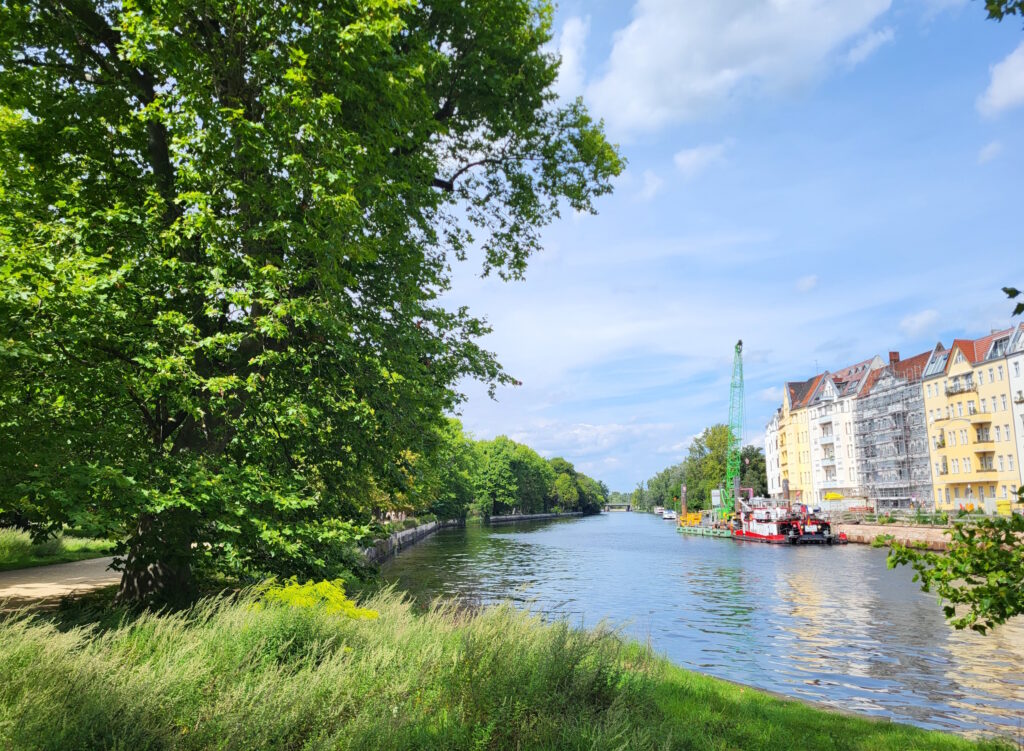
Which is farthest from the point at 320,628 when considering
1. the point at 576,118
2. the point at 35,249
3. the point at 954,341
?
the point at 954,341

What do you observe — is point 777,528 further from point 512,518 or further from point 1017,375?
point 512,518

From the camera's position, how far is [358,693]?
253 inches

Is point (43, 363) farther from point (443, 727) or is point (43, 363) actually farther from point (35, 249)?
point (443, 727)

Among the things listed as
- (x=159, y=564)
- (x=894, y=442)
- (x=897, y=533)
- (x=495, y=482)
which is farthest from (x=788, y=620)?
(x=495, y=482)

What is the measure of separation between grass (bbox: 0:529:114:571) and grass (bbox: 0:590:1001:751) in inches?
645

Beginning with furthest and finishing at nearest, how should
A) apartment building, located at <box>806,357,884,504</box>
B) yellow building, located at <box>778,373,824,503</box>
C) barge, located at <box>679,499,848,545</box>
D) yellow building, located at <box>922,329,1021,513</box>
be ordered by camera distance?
yellow building, located at <box>778,373,824,503</box> < apartment building, located at <box>806,357,884,504</box> < barge, located at <box>679,499,848,545</box> < yellow building, located at <box>922,329,1021,513</box>

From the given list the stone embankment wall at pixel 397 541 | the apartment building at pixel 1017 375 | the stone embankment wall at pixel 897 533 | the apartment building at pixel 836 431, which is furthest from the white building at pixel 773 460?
the stone embankment wall at pixel 397 541

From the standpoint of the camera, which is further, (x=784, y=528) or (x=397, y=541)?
(x=784, y=528)

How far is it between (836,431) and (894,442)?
17.5m

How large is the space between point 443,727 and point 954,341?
87295mm

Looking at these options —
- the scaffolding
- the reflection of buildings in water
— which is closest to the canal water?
the reflection of buildings in water

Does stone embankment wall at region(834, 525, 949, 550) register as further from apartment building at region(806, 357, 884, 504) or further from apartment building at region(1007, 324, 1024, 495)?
apartment building at region(806, 357, 884, 504)

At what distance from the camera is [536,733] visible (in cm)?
598

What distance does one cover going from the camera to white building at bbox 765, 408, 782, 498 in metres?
130
